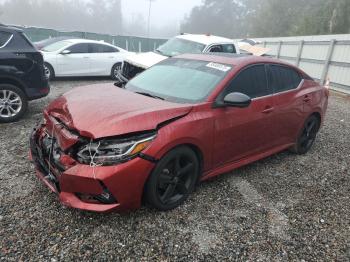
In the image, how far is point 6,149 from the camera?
15.7ft

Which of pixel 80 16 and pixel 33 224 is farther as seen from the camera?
pixel 80 16

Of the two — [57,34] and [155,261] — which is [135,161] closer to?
[155,261]

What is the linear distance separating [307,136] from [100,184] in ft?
12.9

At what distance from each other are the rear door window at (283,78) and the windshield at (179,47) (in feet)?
13.2

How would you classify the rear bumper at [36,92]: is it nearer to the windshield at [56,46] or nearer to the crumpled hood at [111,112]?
the crumpled hood at [111,112]

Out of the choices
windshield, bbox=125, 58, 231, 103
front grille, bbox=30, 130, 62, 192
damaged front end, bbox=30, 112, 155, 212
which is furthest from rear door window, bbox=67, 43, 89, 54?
damaged front end, bbox=30, 112, 155, 212

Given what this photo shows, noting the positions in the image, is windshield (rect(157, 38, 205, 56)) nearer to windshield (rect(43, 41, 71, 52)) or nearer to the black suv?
windshield (rect(43, 41, 71, 52))

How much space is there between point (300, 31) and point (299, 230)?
36056 millimetres

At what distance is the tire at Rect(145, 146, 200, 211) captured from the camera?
321 centimetres

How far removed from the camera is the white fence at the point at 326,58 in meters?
12.1

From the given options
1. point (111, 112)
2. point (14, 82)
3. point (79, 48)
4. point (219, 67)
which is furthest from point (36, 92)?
point (79, 48)

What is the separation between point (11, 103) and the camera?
19.6 ft

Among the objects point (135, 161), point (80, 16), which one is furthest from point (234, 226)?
point (80, 16)

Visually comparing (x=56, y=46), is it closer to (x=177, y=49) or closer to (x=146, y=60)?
(x=146, y=60)
